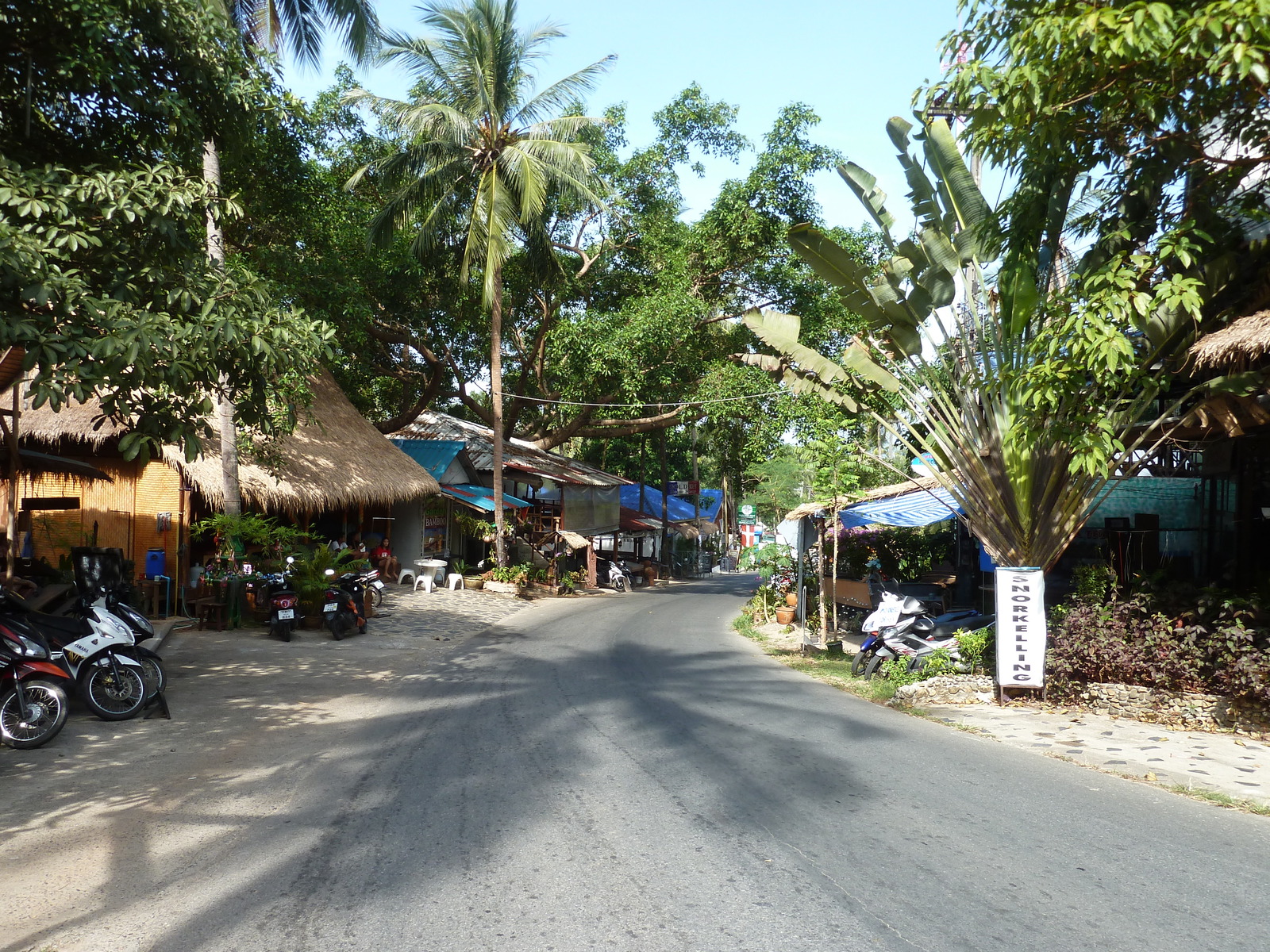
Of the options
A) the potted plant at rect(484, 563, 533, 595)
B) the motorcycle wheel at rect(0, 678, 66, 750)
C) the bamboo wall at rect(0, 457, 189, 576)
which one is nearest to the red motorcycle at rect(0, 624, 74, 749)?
the motorcycle wheel at rect(0, 678, 66, 750)

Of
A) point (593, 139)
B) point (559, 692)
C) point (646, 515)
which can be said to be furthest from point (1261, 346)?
point (646, 515)

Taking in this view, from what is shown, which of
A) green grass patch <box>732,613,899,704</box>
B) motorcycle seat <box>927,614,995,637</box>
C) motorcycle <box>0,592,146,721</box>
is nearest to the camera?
motorcycle <box>0,592,146,721</box>

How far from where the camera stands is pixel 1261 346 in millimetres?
8234

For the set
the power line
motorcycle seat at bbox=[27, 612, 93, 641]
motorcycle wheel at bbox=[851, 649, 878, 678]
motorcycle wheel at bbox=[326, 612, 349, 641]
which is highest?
the power line

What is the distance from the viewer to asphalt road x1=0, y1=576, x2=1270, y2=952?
403 cm

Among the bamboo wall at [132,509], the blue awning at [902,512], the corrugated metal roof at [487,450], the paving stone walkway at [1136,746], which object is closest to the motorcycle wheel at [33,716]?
the paving stone walkway at [1136,746]

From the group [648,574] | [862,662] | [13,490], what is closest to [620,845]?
[862,662]

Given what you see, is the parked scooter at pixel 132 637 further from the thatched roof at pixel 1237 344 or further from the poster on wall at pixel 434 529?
the poster on wall at pixel 434 529

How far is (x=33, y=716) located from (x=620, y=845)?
5.09 meters

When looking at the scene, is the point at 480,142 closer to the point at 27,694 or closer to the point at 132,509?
the point at 132,509

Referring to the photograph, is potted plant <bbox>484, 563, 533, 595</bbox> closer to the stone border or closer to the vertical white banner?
the vertical white banner

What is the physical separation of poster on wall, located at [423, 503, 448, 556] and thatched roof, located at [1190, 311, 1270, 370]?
65.2 feet

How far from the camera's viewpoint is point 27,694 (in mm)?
7254

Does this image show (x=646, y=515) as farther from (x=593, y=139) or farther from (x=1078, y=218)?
(x=1078, y=218)
